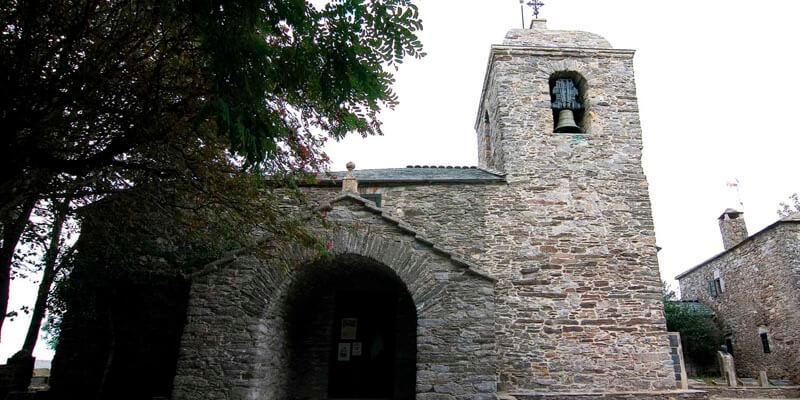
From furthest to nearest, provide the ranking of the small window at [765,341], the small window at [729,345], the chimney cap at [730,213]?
the chimney cap at [730,213], the small window at [729,345], the small window at [765,341]

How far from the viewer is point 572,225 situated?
12086mm

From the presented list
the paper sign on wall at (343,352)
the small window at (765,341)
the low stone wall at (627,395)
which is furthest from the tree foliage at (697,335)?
the paper sign on wall at (343,352)

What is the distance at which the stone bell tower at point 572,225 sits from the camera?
11.1m

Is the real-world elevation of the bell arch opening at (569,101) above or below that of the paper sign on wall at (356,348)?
above

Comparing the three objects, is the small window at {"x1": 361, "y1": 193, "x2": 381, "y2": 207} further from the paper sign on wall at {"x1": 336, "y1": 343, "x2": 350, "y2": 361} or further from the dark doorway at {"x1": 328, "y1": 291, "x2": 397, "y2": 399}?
the paper sign on wall at {"x1": 336, "y1": 343, "x2": 350, "y2": 361}

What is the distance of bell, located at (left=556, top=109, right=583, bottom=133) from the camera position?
12992 mm

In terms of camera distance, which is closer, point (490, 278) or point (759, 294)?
point (490, 278)

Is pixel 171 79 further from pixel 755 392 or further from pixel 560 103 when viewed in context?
pixel 755 392

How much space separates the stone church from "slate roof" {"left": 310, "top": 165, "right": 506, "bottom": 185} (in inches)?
2.1

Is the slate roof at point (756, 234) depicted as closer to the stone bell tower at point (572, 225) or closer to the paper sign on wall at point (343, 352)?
the stone bell tower at point (572, 225)

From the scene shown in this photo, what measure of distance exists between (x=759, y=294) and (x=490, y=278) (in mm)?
16832

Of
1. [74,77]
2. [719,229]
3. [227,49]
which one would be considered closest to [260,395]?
[74,77]

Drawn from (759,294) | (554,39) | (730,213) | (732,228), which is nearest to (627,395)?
(554,39)

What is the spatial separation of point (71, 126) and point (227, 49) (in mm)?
3188
